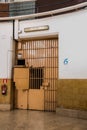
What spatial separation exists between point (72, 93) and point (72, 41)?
6.06 ft

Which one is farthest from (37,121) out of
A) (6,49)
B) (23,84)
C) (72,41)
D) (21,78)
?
(6,49)

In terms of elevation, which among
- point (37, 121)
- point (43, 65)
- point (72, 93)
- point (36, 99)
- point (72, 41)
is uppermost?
point (72, 41)

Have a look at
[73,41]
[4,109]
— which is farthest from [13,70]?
[73,41]

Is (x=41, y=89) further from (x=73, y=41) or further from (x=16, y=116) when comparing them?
(x=73, y=41)

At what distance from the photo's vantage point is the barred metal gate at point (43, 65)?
1118 cm

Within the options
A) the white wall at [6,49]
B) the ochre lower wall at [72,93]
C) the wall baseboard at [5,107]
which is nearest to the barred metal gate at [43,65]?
the white wall at [6,49]

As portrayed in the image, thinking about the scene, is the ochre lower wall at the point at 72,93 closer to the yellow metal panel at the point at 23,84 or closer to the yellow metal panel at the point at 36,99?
the yellow metal panel at the point at 36,99

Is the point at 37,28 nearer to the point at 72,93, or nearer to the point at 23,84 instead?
the point at 23,84

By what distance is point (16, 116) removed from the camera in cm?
1005

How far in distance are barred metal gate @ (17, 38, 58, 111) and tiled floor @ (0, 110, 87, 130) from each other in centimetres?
81

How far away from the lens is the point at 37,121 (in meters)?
9.13

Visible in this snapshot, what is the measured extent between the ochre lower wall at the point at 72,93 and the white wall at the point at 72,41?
0.61 feet

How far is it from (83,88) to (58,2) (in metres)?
3.65

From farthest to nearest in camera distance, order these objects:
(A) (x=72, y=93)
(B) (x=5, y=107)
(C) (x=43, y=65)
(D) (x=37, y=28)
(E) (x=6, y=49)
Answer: (E) (x=6, y=49) → (B) (x=5, y=107) → (C) (x=43, y=65) → (D) (x=37, y=28) → (A) (x=72, y=93)
